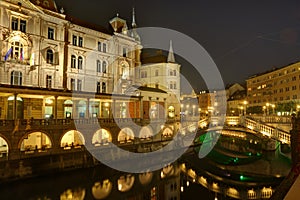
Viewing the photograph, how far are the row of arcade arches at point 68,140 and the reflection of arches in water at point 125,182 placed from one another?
→ 6387mm

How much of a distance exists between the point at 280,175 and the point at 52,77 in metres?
29.1

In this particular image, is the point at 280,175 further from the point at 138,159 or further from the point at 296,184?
the point at 296,184

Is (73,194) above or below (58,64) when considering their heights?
below

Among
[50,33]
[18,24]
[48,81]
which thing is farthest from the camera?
[50,33]

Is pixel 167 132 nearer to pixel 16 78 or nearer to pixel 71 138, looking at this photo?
pixel 71 138

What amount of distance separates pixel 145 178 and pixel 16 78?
19.4 m

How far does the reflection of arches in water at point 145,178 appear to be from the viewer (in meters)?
23.3

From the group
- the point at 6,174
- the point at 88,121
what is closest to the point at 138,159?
the point at 88,121

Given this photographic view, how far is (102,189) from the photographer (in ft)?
67.8

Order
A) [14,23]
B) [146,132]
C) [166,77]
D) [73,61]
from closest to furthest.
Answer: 1. [14,23]
2. [73,61]
3. [146,132]
4. [166,77]

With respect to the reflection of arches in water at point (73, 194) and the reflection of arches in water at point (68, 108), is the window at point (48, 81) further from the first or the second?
the reflection of arches in water at point (73, 194)

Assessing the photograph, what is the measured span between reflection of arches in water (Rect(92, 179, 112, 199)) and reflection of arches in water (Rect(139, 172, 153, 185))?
10.7 feet

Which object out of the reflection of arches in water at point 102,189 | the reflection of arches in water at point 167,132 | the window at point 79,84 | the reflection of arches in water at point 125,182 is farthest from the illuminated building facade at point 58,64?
the reflection of arches in water at point 125,182

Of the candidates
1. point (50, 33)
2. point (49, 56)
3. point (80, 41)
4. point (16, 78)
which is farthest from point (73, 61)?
point (16, 78)
